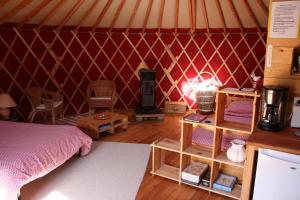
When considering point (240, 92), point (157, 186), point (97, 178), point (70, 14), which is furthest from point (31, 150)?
point (70, 14)

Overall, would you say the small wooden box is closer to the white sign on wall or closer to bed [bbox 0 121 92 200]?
bed [bbox 0 121 92 200]

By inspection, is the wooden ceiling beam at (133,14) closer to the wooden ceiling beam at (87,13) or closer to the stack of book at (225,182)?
the wooden ceiling beam at (87,13)

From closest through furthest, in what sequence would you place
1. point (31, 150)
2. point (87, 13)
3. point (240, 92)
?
point (240, 92) < point (31, 150) < point (87, 13)

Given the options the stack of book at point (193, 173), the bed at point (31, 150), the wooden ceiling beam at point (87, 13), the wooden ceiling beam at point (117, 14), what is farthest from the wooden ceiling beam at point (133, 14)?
the stack of book at point (193, 173)

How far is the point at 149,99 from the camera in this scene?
4395 millimetres

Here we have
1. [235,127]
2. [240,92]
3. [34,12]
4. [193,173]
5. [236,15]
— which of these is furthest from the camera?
[236,15]

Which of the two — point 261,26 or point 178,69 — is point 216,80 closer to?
point 178,69

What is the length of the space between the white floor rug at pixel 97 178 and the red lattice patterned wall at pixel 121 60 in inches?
69.7

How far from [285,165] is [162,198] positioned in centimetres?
103

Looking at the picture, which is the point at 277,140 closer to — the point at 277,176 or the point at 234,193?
the point at 277,176

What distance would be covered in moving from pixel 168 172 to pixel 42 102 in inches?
88.4

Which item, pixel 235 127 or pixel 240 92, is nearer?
pixel 240 92

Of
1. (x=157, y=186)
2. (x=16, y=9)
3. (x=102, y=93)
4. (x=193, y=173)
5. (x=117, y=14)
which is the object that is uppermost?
(x=117, y=14)

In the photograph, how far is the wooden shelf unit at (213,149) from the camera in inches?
81.2
